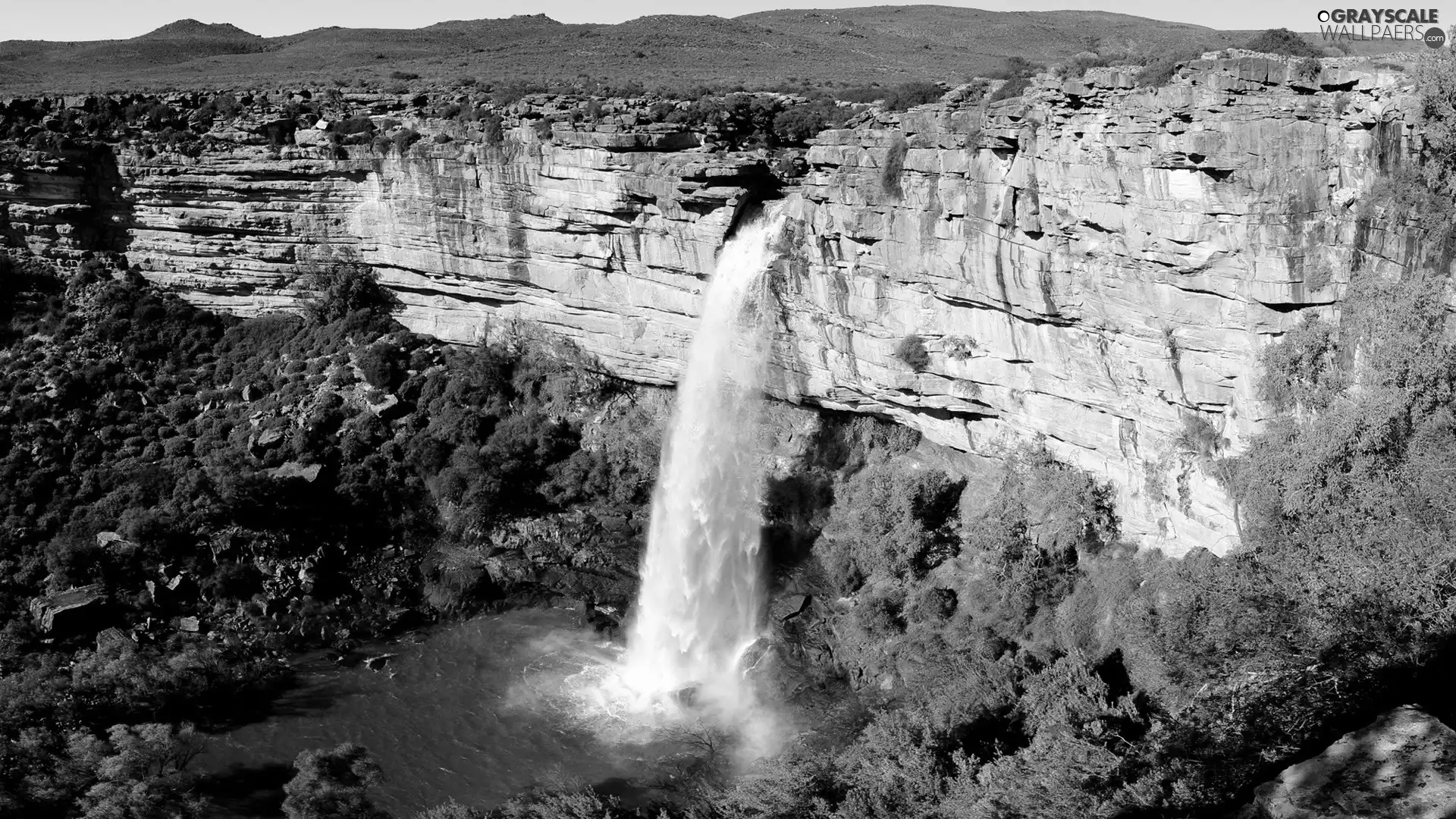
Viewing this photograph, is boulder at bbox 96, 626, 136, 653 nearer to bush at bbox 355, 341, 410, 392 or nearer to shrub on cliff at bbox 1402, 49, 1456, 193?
bush at bbox 355, 341, 410, 392

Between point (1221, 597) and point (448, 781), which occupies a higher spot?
point (1221, 597)

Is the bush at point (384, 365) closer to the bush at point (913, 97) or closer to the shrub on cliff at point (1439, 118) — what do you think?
the bush at point (913, 97)

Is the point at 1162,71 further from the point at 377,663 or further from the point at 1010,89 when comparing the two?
the point at 377,663

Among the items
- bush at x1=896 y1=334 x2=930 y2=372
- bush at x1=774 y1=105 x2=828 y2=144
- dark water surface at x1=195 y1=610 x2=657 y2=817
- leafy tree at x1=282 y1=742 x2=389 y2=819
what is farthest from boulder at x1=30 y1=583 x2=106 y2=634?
bush at x1=774 y1=105 x2=828 y2=144

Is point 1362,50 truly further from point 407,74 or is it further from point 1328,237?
point 407,74

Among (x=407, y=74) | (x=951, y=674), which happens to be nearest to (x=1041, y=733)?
(x=951, y=674)

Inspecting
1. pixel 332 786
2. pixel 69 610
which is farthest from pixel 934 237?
pixel 69 610
